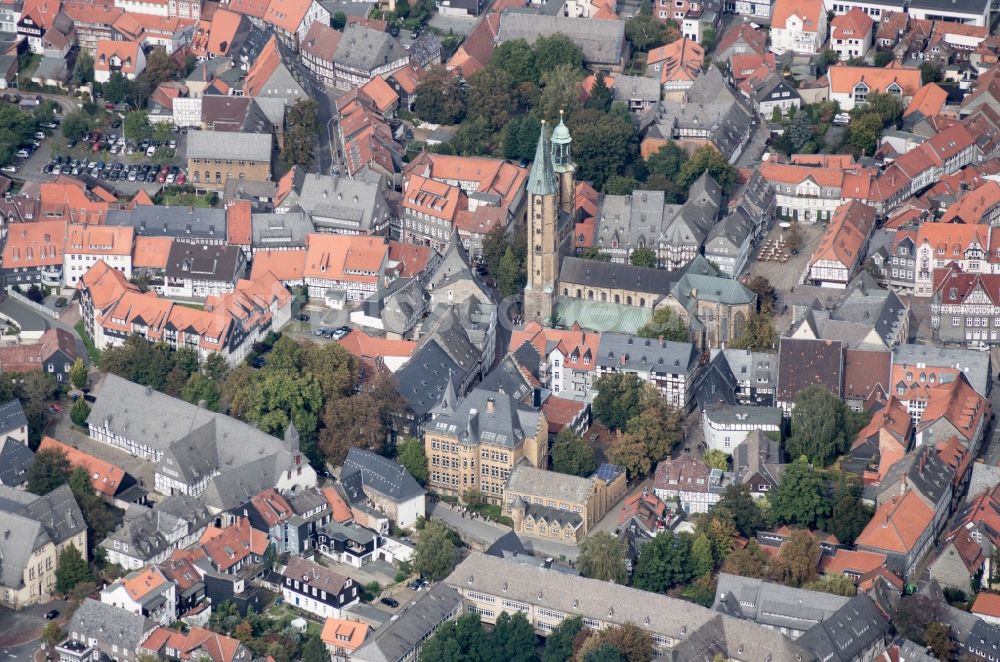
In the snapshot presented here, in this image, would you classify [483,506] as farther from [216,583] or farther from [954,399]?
[954,399]

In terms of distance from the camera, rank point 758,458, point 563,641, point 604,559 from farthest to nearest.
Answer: point 758,458 → point 604,559 → point 563,641

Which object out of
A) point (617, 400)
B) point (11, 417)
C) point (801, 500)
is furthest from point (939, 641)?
point (11, 417)

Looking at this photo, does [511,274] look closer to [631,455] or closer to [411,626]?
[631,455]

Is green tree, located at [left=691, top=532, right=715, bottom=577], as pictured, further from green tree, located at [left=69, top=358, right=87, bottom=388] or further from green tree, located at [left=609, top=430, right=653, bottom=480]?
green tree, located at [left=69, top=358, right=87, bottom=388]

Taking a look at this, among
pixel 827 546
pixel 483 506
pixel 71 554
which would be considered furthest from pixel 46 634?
pixel 827 546

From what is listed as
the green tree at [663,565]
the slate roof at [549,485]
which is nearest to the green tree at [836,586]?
the green tree at [663,565]

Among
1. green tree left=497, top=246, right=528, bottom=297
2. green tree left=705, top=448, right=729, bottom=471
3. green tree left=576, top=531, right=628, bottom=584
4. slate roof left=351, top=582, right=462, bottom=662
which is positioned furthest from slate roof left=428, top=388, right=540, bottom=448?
green tree left=497, top=246, right=528, bottom=297
